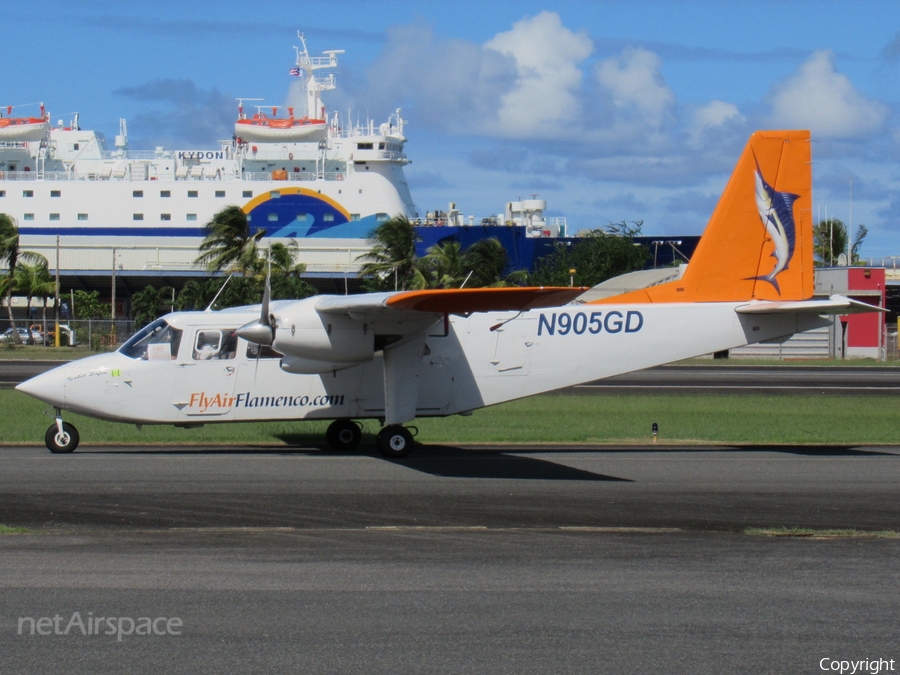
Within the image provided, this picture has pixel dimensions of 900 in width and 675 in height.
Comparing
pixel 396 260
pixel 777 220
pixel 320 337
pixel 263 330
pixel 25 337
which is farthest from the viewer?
pixel 25 337

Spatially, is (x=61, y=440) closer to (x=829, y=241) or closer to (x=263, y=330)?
(x=263, y=330)

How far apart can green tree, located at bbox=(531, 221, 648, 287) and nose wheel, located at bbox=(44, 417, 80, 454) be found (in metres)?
45.5

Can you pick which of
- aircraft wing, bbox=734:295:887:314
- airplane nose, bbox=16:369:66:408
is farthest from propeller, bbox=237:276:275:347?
aircraft wing, bbox=734:295:887:314

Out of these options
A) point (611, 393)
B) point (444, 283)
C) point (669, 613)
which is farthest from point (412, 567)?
point (444, 283)

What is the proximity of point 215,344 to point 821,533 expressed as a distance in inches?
368

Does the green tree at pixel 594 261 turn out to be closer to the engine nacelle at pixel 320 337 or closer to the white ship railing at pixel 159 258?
the white ship railing at pixel 159 258

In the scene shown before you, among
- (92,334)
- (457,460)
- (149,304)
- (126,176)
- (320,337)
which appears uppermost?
(126,176)

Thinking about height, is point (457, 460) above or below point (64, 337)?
below

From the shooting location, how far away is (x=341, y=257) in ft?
194

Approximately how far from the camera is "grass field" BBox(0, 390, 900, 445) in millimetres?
17062

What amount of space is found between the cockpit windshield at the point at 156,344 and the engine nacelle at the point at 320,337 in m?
1.93

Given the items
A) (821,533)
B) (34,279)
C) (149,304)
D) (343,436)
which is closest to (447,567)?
(821,533)

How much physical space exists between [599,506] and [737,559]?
250 centimetres

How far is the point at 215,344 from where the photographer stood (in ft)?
48.6
